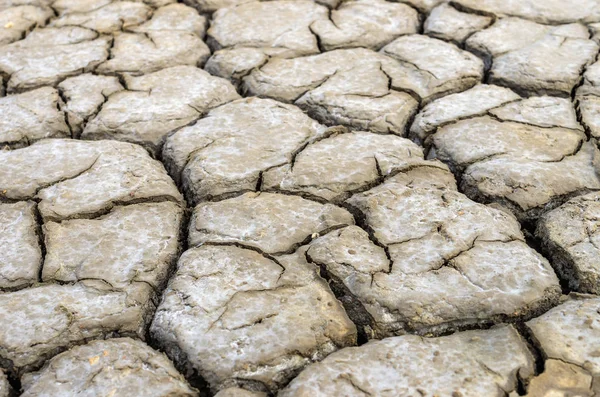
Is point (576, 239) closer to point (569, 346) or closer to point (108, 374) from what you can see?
point (569, 346)

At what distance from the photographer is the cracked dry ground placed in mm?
1778

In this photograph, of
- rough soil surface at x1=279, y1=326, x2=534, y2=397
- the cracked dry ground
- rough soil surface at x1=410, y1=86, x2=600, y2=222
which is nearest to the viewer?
rough soil surface at x1=279, y1=326, x2=534, y2=397

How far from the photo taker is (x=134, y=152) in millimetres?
2588

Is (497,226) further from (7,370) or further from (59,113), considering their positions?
(59,113)

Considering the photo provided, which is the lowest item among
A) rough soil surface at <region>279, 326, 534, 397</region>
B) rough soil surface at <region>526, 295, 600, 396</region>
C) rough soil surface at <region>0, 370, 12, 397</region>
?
rough soil surface at <region>0, 370, 12, 397</region>

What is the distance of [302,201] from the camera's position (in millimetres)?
2328

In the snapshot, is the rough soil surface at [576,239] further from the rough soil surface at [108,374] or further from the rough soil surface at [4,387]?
the rough soil surface at [4,387]

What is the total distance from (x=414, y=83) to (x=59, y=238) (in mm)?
1601

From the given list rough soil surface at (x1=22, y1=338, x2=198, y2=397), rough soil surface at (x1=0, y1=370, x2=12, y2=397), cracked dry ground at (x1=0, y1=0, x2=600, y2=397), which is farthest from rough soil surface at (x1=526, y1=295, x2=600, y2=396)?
rough soil surface at (x1=0, y1=370, x2=12, y2=397)

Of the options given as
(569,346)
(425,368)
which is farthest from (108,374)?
(569,346)

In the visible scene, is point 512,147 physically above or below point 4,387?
above

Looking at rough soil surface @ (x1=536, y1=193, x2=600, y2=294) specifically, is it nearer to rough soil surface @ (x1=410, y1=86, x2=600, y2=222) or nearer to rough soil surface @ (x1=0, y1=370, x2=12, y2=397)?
rough soil surface @ (x1=410, y1=86, x2=600, y2=222)

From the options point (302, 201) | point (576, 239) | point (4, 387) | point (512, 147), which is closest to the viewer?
point (4, 387)

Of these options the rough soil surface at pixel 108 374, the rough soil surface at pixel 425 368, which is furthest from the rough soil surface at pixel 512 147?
the rough soil surface at pixel 108 374
